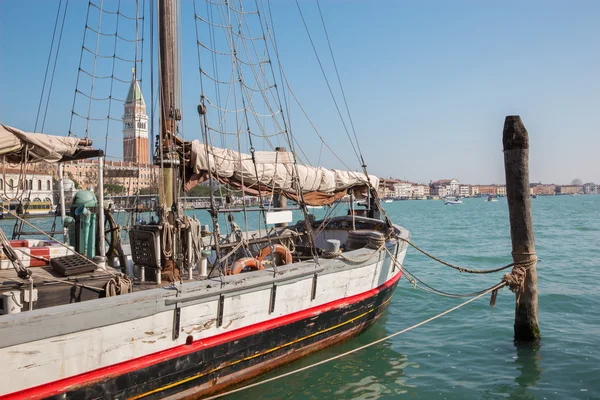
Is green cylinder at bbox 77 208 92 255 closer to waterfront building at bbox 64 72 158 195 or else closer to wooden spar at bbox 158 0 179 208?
waterfront building at bbox 64 72 158 195

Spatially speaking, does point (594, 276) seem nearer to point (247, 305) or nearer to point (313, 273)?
point (313, 273)

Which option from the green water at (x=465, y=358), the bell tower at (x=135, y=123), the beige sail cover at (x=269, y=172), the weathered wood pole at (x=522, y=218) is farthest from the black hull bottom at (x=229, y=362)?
the bell tower at (x=135, y=123)

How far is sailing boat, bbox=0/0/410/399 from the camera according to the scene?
17.7ft

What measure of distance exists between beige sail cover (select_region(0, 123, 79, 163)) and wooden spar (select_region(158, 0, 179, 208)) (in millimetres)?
1532

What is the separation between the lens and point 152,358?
6.13 m

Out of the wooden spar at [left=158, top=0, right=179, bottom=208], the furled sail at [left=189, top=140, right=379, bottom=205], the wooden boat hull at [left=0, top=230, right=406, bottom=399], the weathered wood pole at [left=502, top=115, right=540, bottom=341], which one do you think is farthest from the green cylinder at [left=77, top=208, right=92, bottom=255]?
the weathered wood pole at [left=502, top=115, right=540, bottom=341]

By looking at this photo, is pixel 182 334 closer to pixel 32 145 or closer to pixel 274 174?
pixel 32 145

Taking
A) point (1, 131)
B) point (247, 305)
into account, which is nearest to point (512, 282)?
point (247, 305)

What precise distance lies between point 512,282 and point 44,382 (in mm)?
7732

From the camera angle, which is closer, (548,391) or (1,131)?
(1,131)

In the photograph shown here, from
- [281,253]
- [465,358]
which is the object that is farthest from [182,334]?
[465,358]

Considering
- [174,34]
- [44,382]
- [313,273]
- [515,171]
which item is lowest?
[44,382]

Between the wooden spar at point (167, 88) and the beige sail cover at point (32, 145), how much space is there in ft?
5.02

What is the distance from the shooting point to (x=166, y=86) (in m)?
8.76
